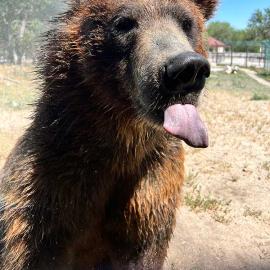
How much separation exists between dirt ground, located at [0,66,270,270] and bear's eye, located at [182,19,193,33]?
0.43m

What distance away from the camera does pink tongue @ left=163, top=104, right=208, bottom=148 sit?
245cm

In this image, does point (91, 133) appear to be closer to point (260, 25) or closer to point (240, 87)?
point (240, 87)

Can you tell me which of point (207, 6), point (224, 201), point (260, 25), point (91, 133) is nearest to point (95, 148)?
point (91, 133)

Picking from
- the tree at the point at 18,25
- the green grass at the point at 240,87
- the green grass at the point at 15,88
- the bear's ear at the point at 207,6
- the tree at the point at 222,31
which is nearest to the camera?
the bear's ear at the point at 207,6

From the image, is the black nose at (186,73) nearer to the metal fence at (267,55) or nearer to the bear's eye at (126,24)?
the bear's eye at (126,24)

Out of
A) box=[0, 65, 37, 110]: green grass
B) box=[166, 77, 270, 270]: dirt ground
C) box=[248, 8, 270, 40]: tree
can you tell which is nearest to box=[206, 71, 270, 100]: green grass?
box=[0, 65, 37, 110]: green grass

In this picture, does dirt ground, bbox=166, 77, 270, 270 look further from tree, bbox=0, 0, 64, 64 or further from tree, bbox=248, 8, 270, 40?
tree, bbox=248, 8, 270, 40

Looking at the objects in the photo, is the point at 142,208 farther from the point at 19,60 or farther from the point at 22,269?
the point at 19,60

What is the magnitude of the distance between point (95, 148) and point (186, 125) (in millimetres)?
748

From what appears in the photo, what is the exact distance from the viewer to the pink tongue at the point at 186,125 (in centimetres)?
245

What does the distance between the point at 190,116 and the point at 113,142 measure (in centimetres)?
66

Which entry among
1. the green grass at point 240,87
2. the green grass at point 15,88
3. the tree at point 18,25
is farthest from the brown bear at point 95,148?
the green grass at point 240,87

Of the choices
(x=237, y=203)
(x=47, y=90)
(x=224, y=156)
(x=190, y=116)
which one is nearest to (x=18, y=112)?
(x=224, y=156)

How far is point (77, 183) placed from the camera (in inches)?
117
